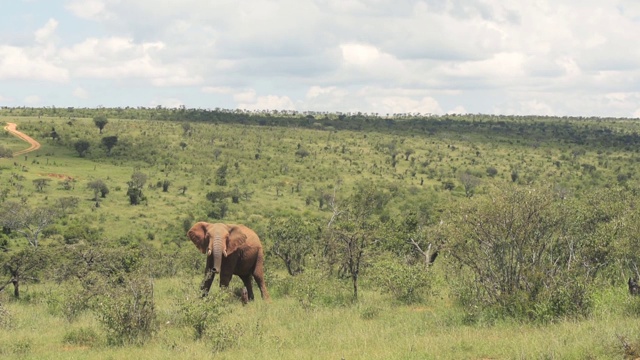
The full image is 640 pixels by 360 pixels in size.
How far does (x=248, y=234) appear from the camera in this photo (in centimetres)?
2323

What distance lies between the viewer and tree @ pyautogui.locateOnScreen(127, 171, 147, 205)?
72719 millimetres

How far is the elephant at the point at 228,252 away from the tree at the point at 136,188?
5339 cm

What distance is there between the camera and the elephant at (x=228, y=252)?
2083 centimetres

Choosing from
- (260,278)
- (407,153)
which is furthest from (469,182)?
(260,278)

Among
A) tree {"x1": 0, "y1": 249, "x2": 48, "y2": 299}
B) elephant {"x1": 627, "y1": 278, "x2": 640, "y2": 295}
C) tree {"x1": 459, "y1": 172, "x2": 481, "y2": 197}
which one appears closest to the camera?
elephant {"x1": 627, "y1": 278, "x2": 640, "y2": 295}

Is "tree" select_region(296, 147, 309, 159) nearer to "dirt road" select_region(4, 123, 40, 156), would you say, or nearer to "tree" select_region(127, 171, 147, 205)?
"tree" select_region(127, 171, 147, 205)

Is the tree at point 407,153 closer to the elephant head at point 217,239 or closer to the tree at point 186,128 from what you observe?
the tree at point 186,128

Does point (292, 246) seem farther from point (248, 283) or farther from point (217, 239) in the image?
point (217, 239)

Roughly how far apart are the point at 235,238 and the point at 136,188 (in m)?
56.7

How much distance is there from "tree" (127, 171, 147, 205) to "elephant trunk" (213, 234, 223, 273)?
55118 millimetres

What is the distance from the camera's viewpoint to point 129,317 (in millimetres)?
14648

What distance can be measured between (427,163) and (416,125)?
6987 cm

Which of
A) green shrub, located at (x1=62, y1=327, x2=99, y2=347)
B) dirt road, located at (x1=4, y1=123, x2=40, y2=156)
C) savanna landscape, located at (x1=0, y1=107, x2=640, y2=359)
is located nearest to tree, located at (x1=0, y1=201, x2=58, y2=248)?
savanna landscape, located at (x1=0, y1=107, x2=640, y2=359)

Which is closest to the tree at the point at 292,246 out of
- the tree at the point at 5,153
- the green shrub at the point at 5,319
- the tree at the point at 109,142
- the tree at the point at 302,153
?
the green shrub at the point at 5,319
